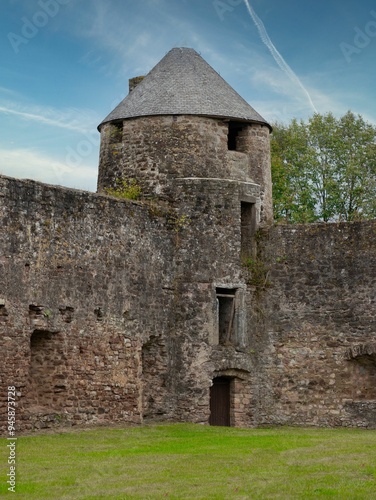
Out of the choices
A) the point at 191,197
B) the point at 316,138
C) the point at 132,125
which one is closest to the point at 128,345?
the point at 191,197

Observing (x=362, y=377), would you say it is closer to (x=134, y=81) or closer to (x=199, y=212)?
(x=199, y=212)

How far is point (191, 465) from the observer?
66.4 ft

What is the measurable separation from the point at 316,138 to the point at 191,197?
19659 mm

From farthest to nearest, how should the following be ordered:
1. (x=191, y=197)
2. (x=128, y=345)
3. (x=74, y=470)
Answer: (x=191, y=197), (x=128, y=345), (x=74, y=470)

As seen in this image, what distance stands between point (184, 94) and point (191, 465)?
14.5 m

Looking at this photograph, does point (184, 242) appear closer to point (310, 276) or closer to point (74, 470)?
point (310, 276)

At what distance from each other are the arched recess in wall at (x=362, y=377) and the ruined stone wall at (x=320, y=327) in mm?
28

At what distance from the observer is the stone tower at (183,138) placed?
102ft

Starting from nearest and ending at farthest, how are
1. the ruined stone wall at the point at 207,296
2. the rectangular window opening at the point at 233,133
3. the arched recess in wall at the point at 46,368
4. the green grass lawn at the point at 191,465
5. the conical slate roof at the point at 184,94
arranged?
the green grass lawn at the point at 191,465, the arched recess in wall at the point at 46,368, the ruined stone wall at the point at 207,296, the conical slate roof at the point at 184,94, the rectangular window opening at the point at 233,133

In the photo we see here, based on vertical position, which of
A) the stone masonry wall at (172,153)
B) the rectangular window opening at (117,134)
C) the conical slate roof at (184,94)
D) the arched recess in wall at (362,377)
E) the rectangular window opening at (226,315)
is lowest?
the arched recess in wall at (362,377)

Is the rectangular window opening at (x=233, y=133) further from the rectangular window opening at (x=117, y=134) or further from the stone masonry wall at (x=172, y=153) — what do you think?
the rectangular window opening at (x=117, y=134)

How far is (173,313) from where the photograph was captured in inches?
1177

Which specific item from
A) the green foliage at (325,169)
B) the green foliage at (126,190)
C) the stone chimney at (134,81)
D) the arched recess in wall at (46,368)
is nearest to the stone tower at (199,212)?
the green foliage at (126,190)

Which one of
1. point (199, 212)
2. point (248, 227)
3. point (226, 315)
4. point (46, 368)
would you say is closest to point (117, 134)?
point (199, 212)
